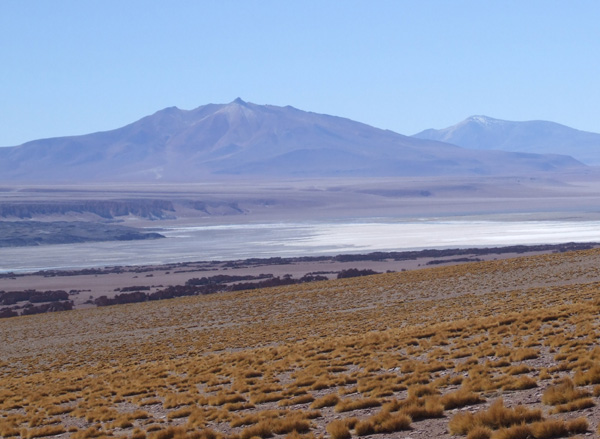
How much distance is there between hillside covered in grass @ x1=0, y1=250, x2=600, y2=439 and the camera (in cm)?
823

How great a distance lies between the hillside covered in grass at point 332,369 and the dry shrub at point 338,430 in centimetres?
2

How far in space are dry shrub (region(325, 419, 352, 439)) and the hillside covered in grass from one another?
0.06ft

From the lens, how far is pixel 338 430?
7.88m

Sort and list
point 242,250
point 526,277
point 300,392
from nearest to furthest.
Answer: point 300,392 < point 526,277 < point 242,250

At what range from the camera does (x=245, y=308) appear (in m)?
28.2

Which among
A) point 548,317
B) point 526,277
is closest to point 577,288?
point 526,277

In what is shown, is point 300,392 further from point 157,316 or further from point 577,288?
point 157,316

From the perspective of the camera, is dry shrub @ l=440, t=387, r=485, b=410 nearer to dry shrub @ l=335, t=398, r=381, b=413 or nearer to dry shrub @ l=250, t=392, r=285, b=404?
dry shrub @ l=335, t=398, r=381, b=413

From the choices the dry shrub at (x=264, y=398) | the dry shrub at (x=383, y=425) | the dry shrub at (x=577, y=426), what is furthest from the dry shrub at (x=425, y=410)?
the dry shrub at (x=264, y=398)

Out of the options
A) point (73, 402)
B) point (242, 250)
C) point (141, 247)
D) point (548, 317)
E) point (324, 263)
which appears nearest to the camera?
point (73, 402)

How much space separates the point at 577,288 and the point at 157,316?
1412 cm

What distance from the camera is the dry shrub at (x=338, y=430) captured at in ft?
25.7

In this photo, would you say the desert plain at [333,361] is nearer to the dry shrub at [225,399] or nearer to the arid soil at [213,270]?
the dry shrub at [225,399]

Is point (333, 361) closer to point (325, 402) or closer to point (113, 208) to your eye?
point (325, 402)
